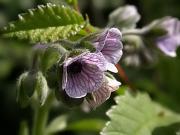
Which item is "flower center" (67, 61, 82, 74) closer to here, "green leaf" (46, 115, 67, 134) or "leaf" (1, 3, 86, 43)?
"leaf" (1, 3, 86, 43)

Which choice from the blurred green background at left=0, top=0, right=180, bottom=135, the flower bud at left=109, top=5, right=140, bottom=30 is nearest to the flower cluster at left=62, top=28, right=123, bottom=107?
the flower bud at left=109, top=5, right=140, bottom=30

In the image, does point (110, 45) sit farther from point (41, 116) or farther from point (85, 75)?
point (41, 116)

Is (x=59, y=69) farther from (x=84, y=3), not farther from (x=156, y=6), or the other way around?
(x=84, y=3)

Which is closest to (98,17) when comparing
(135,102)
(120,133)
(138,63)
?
(138,63)

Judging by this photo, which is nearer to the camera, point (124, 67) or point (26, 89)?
point (26, 89)

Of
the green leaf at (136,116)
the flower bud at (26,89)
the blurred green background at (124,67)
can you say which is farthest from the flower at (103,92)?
the blurred green background at (124,67)

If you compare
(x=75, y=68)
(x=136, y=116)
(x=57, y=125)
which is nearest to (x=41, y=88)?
(x=75, y=68)
